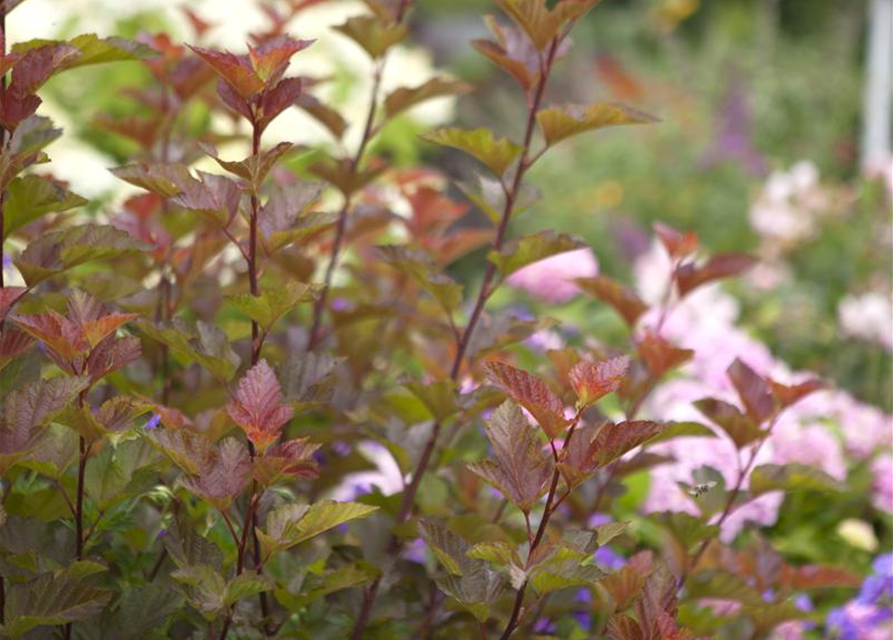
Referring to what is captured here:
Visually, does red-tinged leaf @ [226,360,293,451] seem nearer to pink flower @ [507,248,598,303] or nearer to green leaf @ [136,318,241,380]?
green leaf @ [136,318,241,380]

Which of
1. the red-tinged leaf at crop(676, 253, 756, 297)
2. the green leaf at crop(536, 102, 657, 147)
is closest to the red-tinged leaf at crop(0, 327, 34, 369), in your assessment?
the green leaf at crop(536, 102, 657, 147)

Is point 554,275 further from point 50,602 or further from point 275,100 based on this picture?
point 50,602

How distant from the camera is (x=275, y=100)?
3.37 feet

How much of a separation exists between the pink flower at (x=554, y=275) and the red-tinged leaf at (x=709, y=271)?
1335 mm

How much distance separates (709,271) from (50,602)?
86cm

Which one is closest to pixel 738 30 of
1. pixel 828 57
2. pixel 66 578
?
pixel 828 57

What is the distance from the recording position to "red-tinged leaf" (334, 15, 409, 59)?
141 cm

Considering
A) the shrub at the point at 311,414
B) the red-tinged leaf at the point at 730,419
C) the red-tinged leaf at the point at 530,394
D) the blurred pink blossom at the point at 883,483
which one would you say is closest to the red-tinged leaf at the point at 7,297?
the shrub at the point at 311,414

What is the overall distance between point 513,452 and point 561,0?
0.46 metres

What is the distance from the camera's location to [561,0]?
117 cm

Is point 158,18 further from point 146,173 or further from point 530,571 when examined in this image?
point 530,571

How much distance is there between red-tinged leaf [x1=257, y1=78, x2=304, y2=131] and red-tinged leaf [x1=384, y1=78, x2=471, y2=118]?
38cm

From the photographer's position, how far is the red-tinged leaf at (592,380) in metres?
0.95

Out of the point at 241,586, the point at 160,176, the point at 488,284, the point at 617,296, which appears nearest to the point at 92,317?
the point at 160,176
